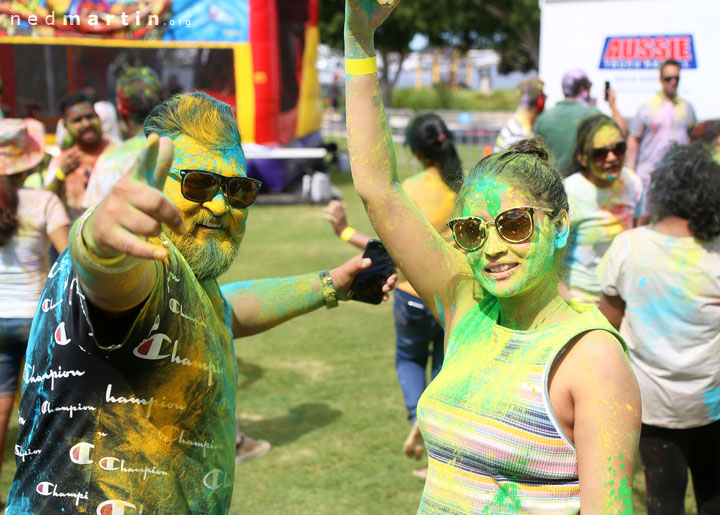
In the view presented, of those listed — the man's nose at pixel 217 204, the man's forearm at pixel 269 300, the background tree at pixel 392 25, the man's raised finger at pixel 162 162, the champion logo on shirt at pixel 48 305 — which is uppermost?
the background tree at pixel 392 25

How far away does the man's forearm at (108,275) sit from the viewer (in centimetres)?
142

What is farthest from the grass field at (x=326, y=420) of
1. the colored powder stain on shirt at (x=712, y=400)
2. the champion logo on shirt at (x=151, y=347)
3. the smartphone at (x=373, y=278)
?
the champion logo on shirt at (x=151, y=347)

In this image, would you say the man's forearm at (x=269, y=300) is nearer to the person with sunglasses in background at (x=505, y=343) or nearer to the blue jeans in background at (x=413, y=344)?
the person with sunglasses in background at (x=505, y=343)

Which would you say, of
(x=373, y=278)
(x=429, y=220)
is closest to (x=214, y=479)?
(x=373, y=278)

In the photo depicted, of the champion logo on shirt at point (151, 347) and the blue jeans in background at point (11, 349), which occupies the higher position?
the champion logo on shirt at point (151, 347)

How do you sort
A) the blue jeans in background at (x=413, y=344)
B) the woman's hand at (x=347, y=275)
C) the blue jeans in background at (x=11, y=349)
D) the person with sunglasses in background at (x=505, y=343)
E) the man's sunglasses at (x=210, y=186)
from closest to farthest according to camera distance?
1. the person with sunglasses in background at (x=505, y=343)
2. the man's sunglasses at (x=210, y=186)
3. the woman's hand at (x=347, y=275)
4. the blue jeans in background at (x=11, y=349)
5. the blue jeans in background at (x=413, y=344)

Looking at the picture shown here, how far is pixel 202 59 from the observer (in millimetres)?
13883

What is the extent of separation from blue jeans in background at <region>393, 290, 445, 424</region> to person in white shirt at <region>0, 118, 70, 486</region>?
1.82 m

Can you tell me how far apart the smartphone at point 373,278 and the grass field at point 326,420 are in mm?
1727

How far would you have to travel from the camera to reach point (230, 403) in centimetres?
204

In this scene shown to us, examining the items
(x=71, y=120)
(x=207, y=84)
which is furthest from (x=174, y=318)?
(x=207, y=84)

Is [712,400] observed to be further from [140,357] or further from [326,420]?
[326,420]

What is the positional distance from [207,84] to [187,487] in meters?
12.8

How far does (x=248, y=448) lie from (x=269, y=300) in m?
2.36
